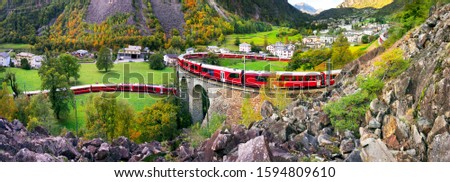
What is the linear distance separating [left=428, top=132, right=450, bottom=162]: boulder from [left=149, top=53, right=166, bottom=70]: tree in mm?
10299

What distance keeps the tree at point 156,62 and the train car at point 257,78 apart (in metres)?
4.96

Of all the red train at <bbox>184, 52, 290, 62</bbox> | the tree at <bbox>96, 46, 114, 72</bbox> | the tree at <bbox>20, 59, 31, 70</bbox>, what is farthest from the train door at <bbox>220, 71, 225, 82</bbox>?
the tree at <bbox>20, 59, 31, 70</bbox>

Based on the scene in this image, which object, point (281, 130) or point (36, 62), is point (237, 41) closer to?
point (281, 130)

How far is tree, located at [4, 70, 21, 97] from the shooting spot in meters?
12.2

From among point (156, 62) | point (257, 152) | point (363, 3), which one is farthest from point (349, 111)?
point (156, 62)

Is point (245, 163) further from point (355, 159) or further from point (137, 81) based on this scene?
point (137, 81)

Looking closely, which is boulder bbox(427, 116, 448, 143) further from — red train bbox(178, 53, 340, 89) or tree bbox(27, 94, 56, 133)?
tree bbox(27, 94, 56, 133)

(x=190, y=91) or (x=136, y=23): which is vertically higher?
(x=136, y=23)

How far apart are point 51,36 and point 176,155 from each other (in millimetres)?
11924

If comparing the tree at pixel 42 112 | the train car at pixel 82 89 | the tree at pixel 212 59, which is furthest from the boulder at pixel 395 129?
the train car at pixel 82 89

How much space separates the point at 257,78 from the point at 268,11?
400 cm

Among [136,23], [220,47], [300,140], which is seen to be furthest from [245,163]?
[136,23]

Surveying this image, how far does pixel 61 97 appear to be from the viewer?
11703 mm

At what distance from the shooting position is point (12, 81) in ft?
42.9
